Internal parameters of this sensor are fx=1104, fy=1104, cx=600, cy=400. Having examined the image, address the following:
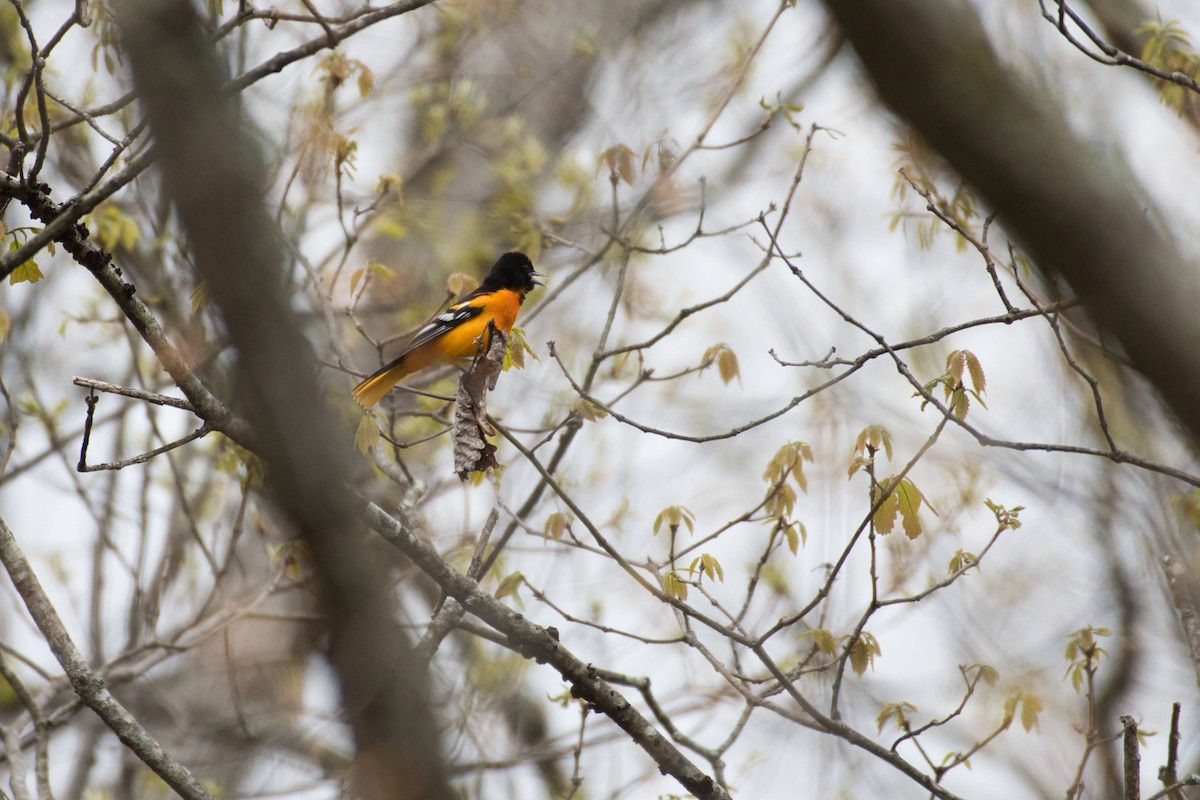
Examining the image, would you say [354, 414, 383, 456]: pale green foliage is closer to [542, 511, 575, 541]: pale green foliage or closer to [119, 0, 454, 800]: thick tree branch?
[542, 511, 575, 541]: pale green foliage

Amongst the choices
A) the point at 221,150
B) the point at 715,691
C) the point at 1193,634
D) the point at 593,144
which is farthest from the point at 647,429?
the point at 593,144

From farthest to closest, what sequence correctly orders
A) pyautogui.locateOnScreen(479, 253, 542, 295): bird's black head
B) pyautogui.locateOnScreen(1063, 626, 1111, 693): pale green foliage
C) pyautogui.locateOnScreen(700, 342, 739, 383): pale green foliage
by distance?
pyautogui.locateOnScreen(479, 253, 542, 295): bird's black head < pyautogui.locateOnScreen(700, 342, 739, 383): pale green foliage < pyautogui.locateOnScreen(1063, 626, 1111, 693): pale green foliage

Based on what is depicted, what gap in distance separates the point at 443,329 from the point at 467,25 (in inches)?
135

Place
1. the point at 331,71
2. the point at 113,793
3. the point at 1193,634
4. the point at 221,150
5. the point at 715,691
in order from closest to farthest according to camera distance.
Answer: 1. the point at 221,150
2. the point at 1193,634
3. the point at 331,71
4. the point at 715,691
5. the point at 113,793

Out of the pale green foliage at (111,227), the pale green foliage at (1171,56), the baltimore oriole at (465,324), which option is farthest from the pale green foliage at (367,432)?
the pale green foliage at (1171,56)

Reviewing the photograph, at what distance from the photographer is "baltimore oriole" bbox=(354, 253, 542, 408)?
6316 mm

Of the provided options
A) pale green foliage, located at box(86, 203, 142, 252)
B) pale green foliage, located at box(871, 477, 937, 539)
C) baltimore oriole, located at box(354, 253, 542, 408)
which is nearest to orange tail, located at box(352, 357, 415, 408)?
baltimore oriole, located at box(354, 253, 542, 408)

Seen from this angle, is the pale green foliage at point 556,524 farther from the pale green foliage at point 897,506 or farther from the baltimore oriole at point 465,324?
A: the baltimore oriole at point 465,324

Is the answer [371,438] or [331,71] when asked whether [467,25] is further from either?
[371,438]

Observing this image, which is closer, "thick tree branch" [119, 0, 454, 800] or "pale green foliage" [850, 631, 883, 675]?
"thick tree branch" [119, 0, 454, 800]

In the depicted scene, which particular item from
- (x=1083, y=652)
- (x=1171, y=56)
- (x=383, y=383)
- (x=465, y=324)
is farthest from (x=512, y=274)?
(x=1083, y=652)

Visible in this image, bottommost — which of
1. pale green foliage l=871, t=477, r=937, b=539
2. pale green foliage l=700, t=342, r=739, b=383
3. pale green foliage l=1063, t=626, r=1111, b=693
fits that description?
pale green foliage l=1063, t=626, r=1111, b=693

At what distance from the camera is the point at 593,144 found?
884 cm

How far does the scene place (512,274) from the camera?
24.2ft
